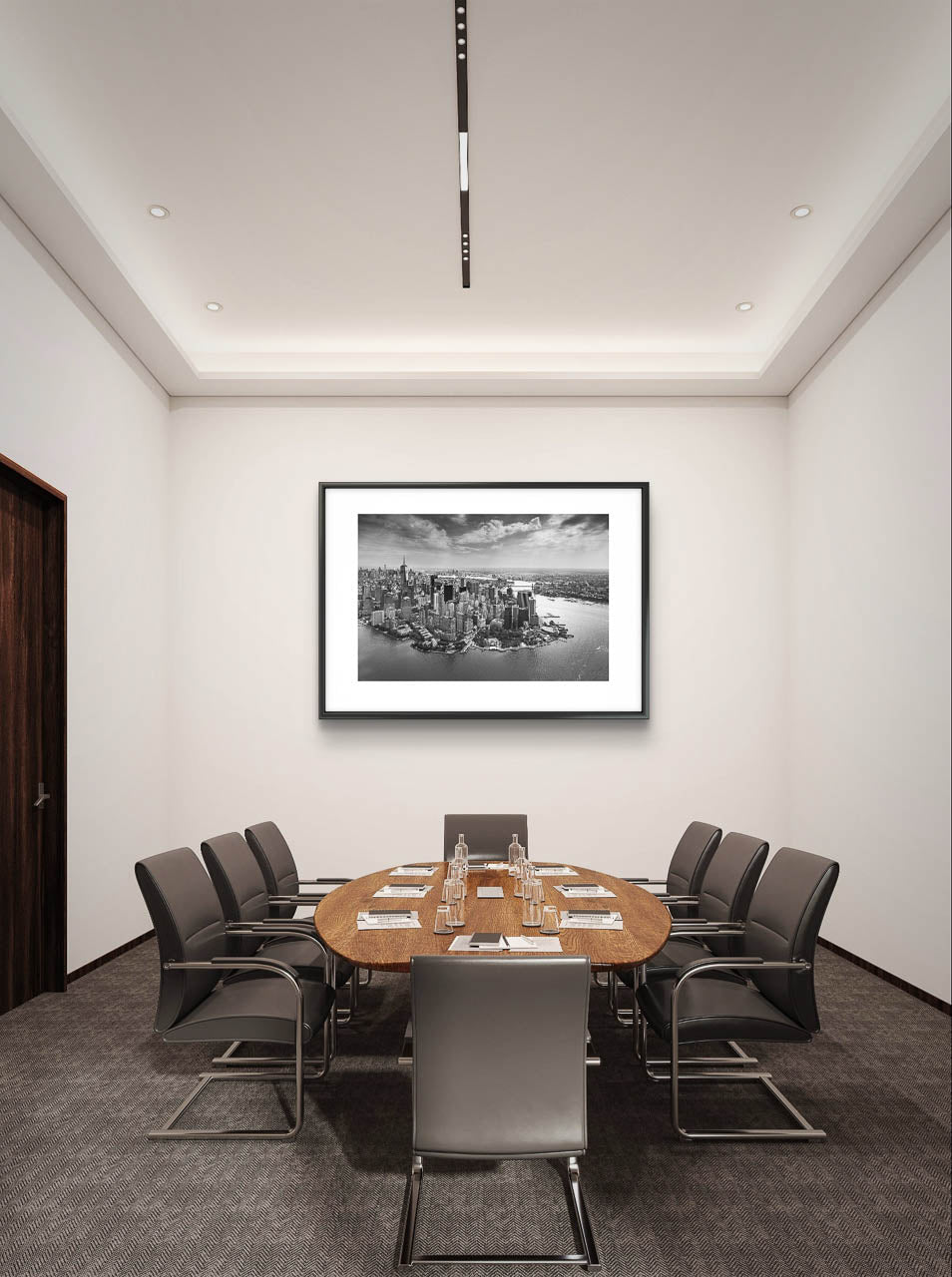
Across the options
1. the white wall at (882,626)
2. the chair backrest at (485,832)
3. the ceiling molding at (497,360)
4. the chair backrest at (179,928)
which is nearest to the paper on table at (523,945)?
the chair backrest at (179,928)

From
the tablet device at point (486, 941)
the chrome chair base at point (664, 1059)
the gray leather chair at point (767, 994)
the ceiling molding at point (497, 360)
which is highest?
the ceiling molding at point (497, 360)

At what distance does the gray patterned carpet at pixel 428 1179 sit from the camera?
2238 millimetres

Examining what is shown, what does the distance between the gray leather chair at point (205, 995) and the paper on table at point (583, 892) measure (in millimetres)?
1086

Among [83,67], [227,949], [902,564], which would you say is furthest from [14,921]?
[902,564]

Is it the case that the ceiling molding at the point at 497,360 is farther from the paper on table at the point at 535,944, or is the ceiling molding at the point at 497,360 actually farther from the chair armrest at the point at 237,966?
the paper on table at the point at 535,944

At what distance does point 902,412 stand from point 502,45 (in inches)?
108

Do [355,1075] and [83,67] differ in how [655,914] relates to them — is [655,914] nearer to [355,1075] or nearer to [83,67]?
[355,1075]

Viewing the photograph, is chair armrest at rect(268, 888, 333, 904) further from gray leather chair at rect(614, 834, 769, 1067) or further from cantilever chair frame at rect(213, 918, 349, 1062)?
gray leather chair at rect(614, 834, 769, 1067)

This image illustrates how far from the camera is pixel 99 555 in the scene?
4.95 meters

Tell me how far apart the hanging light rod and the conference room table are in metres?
3.28

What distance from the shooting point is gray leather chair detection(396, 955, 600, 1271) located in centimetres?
202

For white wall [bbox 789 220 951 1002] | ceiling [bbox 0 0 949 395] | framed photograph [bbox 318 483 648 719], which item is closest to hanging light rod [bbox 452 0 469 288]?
ceiling [bbox 0 0 949 395]

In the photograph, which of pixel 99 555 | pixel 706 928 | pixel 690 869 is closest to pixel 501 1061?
pixel 706 928

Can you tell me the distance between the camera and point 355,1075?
3.31 metres
